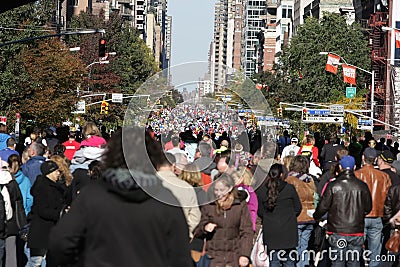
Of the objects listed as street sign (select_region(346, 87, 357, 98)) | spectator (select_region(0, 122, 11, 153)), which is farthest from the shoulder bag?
street sign (select_region(346, 87, 357, 98))

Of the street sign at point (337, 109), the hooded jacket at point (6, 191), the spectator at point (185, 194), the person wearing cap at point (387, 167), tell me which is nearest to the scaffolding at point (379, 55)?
the street sign at point (337, 109)

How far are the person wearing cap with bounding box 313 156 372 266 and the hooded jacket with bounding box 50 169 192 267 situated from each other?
6323 millimetres

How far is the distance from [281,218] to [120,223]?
6.27m

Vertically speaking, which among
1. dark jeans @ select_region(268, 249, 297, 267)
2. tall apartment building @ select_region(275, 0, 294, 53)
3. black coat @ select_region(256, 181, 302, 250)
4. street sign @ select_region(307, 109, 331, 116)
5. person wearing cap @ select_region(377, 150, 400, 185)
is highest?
tall apartment building @ select_region(275, 0, 294, 53)

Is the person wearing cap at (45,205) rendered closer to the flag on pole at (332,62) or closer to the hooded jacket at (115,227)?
the hooded jacket at (115,227)

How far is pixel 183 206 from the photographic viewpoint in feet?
26.8

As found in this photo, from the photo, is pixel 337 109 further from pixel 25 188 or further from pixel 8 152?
pixel 25 188

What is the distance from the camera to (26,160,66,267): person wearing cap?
1199 cm

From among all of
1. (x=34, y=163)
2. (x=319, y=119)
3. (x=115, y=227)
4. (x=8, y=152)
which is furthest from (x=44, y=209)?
(x=319, y=119)

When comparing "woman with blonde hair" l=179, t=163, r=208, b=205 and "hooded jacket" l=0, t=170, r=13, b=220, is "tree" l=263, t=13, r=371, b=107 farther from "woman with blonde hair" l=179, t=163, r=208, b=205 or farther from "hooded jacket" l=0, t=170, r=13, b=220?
"woman with blonde hair" l=179, t=163, r=208, b=205

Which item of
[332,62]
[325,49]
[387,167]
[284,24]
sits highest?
[284,24]

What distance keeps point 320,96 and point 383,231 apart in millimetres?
71514

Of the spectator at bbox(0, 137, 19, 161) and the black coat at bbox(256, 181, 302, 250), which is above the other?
the spectator at bbox(0, 137, 19, 161)

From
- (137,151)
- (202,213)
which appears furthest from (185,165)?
(137,151)
